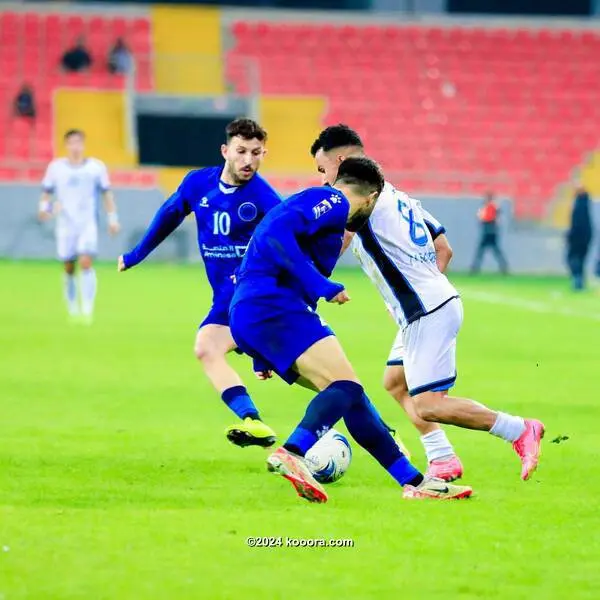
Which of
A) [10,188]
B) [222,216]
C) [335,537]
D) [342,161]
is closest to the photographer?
[335,537]

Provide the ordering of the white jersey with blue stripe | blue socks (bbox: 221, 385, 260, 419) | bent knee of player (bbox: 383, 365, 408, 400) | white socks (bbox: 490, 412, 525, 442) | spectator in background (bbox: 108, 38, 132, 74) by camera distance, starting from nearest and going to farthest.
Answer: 1. the white jersey with blue stripe
2. white socks (bbox: 490, 412, 525, 442)
3. bent knee of player (bbox: 383, 365, 408, 400)
4. blue socks (bbox: 221, 385, 260, 419)
5. spectator in background (bbox: 108, 38, 132, 74)

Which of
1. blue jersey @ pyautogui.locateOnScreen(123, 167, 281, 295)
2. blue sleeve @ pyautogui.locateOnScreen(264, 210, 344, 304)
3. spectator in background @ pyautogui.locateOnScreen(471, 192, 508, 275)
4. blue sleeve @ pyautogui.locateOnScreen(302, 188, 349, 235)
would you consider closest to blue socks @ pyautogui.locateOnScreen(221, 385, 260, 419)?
blue jersey @ pyautogui.locateOnScreen(123, 167, 281, 295)

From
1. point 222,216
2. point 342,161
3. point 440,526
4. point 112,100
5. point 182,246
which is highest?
point 342,161

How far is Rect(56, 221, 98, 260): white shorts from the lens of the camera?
22.0 meters

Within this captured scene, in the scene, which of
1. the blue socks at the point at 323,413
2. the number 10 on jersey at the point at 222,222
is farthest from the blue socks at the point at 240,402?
the blue socks at the point at 323,413

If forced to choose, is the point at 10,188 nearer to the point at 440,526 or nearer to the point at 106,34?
the point at 106,34

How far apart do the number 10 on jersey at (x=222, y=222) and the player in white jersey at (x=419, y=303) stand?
173cm

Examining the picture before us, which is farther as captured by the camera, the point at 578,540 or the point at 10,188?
the point at 10,188

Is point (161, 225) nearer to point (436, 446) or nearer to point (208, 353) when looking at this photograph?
point (208, 353)

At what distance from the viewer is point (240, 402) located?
9.64 meters

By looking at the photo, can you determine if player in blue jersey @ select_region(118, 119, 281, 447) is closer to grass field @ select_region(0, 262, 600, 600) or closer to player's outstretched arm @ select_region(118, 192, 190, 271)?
player's outstretched arm @ select_region(118, 192, 190, 271)

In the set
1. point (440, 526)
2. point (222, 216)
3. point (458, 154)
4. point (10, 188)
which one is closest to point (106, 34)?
point (10, 188)

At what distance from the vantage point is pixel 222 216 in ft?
33.6

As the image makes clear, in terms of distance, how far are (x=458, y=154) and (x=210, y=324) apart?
30.2 meters
